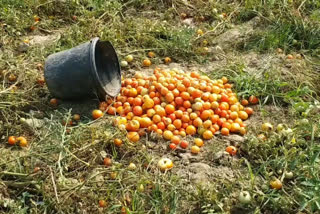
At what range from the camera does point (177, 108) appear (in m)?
4.08

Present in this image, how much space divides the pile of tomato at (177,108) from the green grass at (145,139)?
4.6 inches

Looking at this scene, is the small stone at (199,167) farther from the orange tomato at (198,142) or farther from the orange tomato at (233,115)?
the orange tomato at (233,115)

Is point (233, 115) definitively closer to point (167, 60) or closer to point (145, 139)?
point (145, 139)

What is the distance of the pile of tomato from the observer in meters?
3.85

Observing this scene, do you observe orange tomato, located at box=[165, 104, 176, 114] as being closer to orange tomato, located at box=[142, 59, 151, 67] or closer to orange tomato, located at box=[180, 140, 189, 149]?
orange tomato, located at box=[180, 140, 189, 149]

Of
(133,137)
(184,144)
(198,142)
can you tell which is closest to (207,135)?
(198,142)

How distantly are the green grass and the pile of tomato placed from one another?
117 mm

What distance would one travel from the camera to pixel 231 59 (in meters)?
4.83

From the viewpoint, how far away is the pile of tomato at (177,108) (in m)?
3.85

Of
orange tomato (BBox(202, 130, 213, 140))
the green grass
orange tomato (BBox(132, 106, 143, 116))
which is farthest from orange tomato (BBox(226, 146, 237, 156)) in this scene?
orange tomato (BBox(132, 106, 143, 116))

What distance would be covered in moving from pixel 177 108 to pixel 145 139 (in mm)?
473

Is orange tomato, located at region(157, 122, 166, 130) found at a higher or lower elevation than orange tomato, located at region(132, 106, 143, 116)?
lower

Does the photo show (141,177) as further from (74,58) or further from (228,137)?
(74,58)

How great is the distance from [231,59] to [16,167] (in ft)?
8.50
